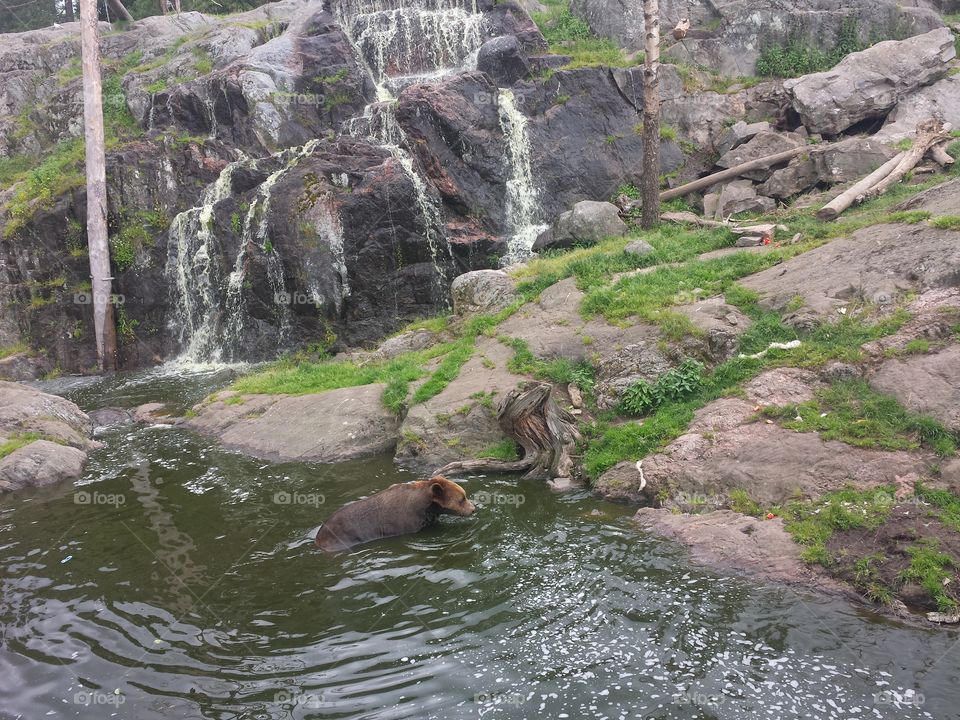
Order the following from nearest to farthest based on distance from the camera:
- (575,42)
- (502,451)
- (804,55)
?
(502,451) < (804,55) < (575,42)

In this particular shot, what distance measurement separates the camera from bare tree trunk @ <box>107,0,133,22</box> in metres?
31.8

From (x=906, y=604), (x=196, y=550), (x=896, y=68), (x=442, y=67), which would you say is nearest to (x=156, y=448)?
(x=196, y=550)

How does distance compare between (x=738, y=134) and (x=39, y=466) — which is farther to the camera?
(x=738, y=134)

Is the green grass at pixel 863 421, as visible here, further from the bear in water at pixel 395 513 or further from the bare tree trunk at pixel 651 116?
the bare tree trunk at pixel 651 116

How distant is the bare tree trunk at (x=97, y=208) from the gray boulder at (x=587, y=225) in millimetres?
13559

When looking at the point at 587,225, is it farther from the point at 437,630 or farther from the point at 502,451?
the point at 437,630

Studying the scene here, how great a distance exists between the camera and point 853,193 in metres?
13.8

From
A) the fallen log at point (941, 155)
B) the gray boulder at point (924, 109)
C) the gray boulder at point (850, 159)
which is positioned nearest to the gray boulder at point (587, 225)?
the gray boulder at point (850, 159)

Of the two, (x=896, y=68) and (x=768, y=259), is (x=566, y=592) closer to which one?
(x=768, y=259)

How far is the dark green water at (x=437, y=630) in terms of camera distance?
15.1ft

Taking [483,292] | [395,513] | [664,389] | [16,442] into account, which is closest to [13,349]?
[16,442]

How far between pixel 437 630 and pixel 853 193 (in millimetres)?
13063

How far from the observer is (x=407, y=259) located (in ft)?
60.3

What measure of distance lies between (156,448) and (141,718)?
7.72m
